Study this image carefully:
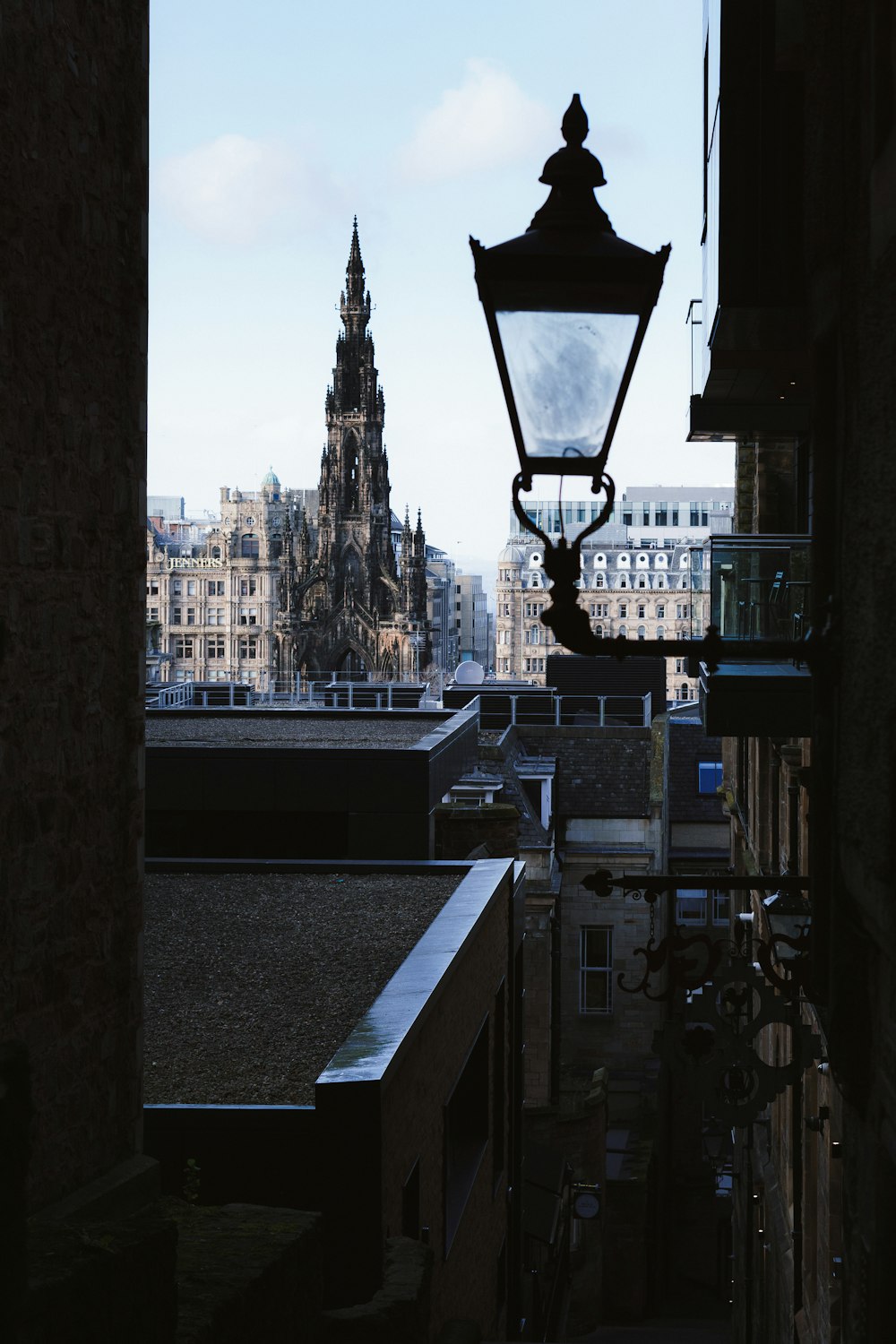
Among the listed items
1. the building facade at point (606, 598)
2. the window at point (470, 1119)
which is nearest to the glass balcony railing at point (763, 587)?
the window at point (470, 1119)

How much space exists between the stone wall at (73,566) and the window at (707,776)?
34645 millimetres

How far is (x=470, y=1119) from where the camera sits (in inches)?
571

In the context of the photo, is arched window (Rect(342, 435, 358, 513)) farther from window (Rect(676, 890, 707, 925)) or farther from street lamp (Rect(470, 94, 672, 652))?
street lamp (Rect(470, 94, 672, 652))

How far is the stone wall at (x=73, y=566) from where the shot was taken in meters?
6.25

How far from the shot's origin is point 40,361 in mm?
6449

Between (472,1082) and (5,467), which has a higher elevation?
(5,467)

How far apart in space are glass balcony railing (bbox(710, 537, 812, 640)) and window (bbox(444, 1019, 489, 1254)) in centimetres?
520

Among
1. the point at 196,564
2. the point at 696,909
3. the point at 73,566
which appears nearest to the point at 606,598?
the point at 196,564

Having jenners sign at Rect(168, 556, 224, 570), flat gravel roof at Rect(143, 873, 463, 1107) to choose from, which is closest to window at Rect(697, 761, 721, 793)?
flat gravel roof at Rect(143, 873, 463, 1107)

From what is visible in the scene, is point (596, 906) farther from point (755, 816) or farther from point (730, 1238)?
point (755, 816)

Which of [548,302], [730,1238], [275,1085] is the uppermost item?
[548,302]

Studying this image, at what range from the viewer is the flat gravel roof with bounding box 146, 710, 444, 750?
2403 centimetres

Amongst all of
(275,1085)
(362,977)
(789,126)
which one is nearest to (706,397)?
(789,126)

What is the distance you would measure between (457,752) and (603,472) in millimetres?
18010
